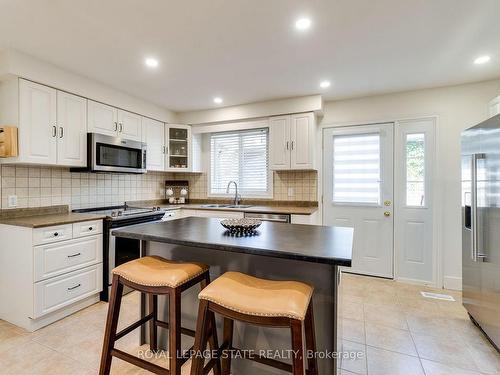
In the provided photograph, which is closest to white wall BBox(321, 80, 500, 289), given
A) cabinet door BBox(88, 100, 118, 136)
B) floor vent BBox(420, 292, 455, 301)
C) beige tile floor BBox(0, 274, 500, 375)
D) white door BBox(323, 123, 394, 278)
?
→ floor vent BBox(420, 292, 455, 301)

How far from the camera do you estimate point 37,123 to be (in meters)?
2.47

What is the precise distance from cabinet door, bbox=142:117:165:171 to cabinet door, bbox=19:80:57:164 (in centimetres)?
122

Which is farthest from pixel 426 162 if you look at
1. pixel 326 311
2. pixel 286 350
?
pixel 286 350

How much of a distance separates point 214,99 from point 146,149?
120 cm

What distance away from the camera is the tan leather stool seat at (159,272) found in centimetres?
137

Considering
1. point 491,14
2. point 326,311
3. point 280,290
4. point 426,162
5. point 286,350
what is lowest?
point 286,350

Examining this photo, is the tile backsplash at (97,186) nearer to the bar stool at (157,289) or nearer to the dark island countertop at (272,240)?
the dark island countertop at (272,240)

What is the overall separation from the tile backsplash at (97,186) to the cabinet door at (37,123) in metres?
0.35

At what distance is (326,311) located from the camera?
141 centimetres

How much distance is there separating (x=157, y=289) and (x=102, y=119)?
8.33 ft

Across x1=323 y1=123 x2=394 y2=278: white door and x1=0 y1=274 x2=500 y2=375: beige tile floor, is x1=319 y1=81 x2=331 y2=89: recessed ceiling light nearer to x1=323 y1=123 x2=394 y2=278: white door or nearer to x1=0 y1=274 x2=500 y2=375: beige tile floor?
x1=323 y1=123 x2=394 y2=278: white door

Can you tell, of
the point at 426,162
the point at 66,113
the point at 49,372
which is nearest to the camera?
the point at 49,372

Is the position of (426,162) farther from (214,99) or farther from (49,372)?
(49,372)

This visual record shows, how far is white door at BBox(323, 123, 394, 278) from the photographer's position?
3.36m
